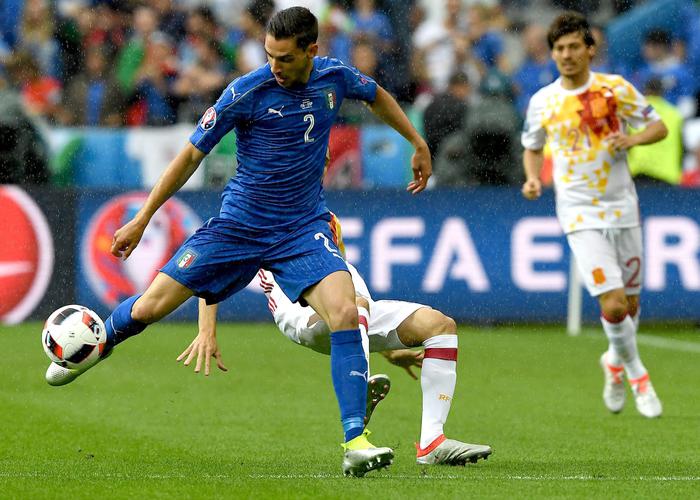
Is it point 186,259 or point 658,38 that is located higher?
point 658,38

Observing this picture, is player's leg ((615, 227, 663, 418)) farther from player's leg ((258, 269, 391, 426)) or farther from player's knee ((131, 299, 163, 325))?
player's knee ((131, 299, 163, 325))

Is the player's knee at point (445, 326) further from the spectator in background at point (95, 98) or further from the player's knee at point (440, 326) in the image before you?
the spectator in background at point (95, 98)

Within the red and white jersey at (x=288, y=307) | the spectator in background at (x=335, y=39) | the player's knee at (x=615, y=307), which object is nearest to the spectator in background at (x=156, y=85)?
the spectator in background at (x=335, y=39)

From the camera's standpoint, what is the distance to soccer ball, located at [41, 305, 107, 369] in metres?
7.12

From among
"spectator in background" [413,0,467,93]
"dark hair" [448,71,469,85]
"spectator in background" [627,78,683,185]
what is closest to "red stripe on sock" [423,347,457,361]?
"spectator in background" [627,78,683,185]

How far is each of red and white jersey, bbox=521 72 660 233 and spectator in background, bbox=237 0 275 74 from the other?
811 centimetres

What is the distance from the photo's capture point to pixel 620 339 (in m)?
9.40

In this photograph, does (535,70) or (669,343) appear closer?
(669,343)

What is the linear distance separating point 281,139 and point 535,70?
33.2ft

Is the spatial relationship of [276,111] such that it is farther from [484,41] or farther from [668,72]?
[668,72]

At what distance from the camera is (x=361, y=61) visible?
16.2 m

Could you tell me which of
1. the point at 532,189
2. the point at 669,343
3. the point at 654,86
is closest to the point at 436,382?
the point at 532,189

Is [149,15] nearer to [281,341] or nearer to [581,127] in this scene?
[281,341]

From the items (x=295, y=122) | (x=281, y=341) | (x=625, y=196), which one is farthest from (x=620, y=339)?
(x=281, y=341)
